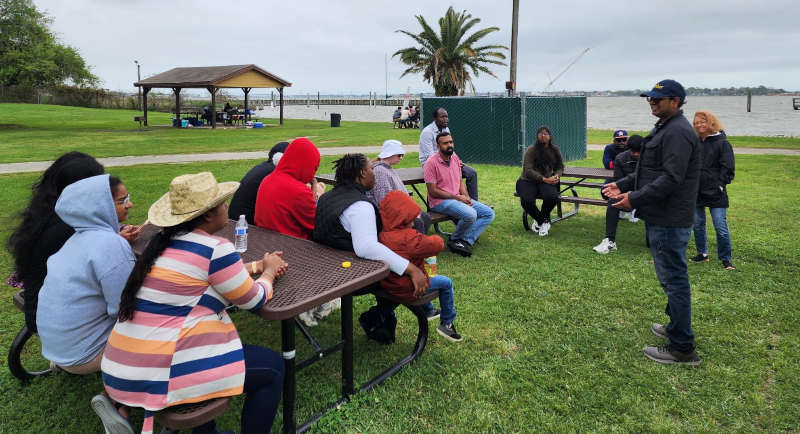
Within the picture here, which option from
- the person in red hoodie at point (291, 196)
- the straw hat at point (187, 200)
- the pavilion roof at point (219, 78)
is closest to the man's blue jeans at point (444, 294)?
the person in red hoodie at point (291, 196)

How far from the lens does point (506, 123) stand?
46.8ft

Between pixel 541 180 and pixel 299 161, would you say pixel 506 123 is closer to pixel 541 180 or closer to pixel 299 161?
pixel 541 180

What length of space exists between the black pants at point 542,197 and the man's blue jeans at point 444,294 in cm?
362

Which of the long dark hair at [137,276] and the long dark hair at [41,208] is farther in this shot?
the long dark hair at [41,208]

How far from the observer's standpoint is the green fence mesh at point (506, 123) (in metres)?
14.1

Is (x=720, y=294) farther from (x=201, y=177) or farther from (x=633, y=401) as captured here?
(x=201, y=177)

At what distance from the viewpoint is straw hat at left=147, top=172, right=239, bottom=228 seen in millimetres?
2344

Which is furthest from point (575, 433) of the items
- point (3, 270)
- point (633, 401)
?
point (3, 270)

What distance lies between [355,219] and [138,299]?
1.49 m

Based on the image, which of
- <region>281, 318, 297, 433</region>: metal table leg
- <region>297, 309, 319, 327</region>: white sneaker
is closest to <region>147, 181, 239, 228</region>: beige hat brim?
<region>281, 318, 297, 433</region>: metal table leg

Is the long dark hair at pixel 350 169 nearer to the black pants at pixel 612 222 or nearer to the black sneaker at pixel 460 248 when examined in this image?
the black sneaker at pixel 460 248

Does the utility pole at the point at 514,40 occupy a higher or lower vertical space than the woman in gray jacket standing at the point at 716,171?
higher

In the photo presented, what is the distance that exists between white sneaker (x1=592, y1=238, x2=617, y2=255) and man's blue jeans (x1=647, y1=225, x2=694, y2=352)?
2.69m

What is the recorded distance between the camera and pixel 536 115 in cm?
1430
